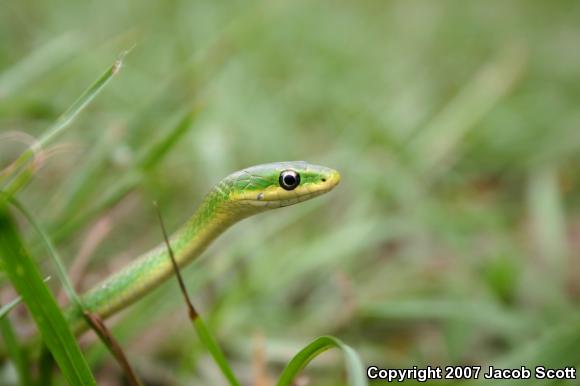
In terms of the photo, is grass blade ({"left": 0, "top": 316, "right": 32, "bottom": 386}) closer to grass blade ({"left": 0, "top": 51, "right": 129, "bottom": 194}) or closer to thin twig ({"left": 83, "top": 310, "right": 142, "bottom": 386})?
thin twig ({"left": 83, "top": 310, "right": 142, "bottom": 386})

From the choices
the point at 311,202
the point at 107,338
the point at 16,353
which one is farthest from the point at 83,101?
the point at 311,202

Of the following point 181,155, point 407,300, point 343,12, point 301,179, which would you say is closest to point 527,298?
point 407,300

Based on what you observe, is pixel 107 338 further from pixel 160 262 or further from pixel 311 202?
pixel 311 202

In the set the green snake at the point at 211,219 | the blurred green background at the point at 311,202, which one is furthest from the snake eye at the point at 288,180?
the blurred green background at the point at 311,202

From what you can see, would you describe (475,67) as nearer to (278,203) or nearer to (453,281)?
(453,281)

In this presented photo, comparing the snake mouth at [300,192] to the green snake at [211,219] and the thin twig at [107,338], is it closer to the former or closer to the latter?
the green snake at [211,219]
